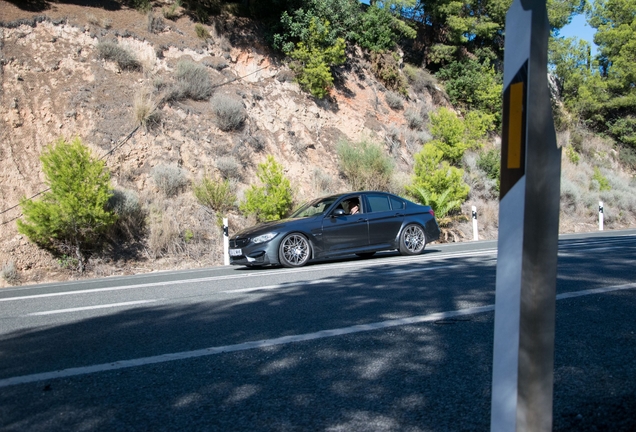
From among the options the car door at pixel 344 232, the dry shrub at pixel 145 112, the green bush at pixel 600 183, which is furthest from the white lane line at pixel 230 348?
the green bush at pixel 600 183

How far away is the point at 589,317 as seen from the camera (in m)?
4.88

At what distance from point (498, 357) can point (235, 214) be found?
16188 mm

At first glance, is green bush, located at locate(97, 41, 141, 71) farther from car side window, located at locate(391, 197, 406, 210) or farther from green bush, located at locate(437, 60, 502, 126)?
green bush, located at locate(437, 60, 502, 126)

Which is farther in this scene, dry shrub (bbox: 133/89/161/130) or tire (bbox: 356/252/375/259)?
dry shrub (bbox: 133/89/161/130)

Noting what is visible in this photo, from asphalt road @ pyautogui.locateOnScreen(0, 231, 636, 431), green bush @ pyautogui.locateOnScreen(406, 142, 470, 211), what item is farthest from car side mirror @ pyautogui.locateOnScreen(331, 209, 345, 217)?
green bush @ pyautogui.locateOnScreen(406, 142, 470, 211)

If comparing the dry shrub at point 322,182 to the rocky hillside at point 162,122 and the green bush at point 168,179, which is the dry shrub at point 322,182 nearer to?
the rocky hillside at point 162,122

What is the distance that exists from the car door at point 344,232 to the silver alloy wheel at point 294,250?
1.69ft

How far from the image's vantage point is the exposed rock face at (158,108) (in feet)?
56.6

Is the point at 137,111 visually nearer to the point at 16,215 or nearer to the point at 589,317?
the point at 16,215

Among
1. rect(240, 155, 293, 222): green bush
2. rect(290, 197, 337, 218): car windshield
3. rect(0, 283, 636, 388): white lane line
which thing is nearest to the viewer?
rect(0, 283, 636, 388): white lane line

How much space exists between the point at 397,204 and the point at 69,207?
7.86 m

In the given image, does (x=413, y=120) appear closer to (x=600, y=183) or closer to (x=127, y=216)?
(x=600, y=183)

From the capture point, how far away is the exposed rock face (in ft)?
56.6

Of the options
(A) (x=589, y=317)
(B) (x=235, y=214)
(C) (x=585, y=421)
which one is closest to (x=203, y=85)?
(B) (x=235, y=214)
